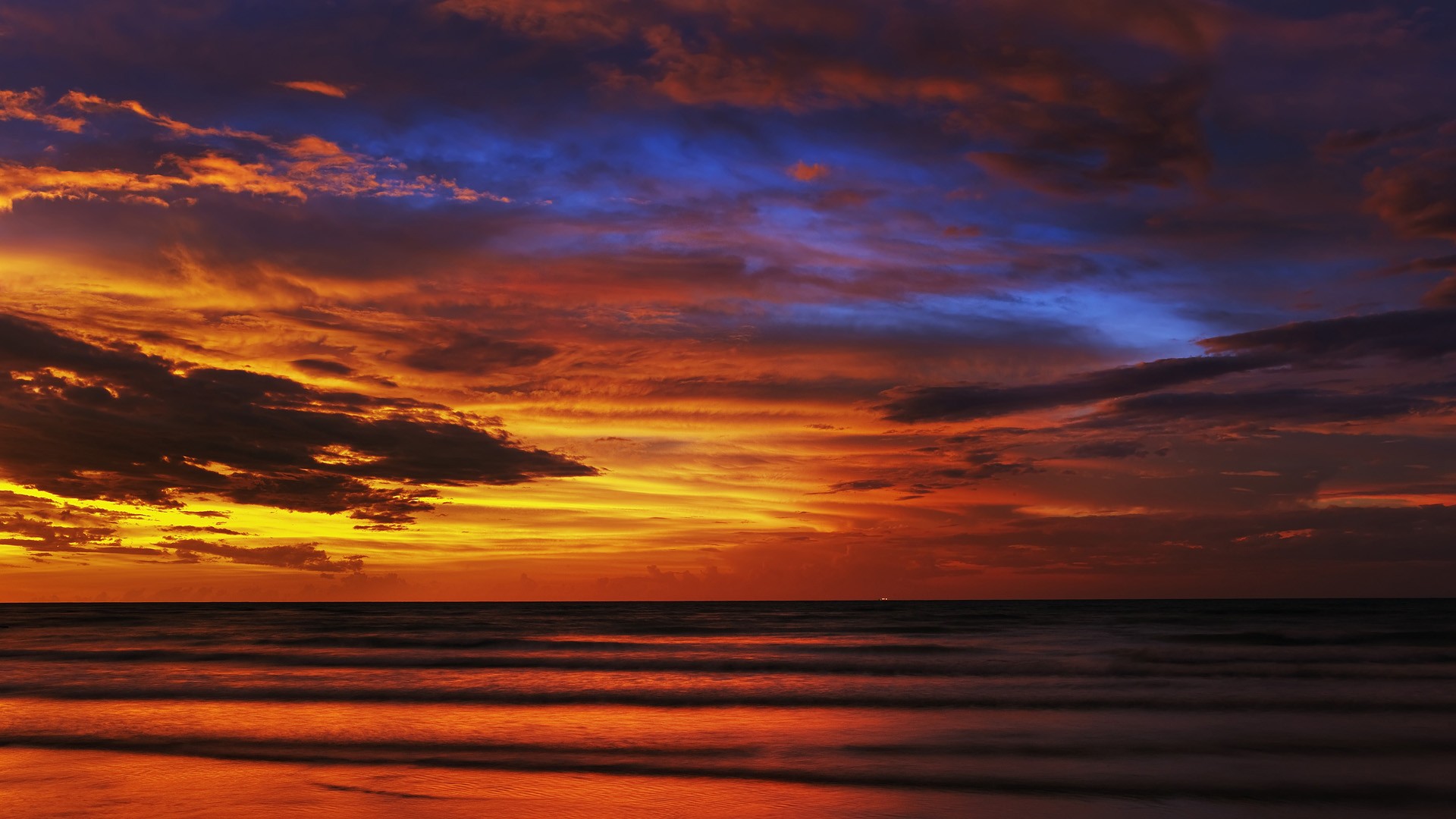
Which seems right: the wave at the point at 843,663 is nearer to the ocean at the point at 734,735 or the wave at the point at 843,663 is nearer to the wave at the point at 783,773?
the ocean at the point at 734,735

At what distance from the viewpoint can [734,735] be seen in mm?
20953

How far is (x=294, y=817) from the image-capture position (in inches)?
501

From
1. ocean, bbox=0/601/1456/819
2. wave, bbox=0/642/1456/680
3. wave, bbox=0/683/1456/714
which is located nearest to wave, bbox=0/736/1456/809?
ocean, bbox=0/601/1456/819

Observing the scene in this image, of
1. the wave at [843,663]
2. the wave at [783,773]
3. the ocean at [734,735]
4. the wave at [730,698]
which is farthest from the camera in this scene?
the wave at [843,663]

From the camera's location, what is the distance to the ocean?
46.2ft

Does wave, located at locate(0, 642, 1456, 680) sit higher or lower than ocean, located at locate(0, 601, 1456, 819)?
lower

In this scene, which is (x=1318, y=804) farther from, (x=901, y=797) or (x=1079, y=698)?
(x=1079, y=698)

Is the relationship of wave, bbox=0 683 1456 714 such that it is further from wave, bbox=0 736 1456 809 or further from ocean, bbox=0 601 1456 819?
wave, bbox=0 736 1456 809

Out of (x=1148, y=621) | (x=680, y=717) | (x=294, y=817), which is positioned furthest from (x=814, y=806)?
(x=1148, y=621)

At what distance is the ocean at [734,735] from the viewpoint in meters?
14.1

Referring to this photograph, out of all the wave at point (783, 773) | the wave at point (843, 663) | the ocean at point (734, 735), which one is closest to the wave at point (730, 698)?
the ocean at point (734, 735)

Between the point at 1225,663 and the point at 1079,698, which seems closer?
the point at 1079,698

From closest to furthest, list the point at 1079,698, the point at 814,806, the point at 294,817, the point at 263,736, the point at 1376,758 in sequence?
the point at 294,817
the point at 814,806
the point at 1376,758
the point at 263,736
the point at 1079,698

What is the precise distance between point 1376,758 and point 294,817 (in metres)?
19.3
